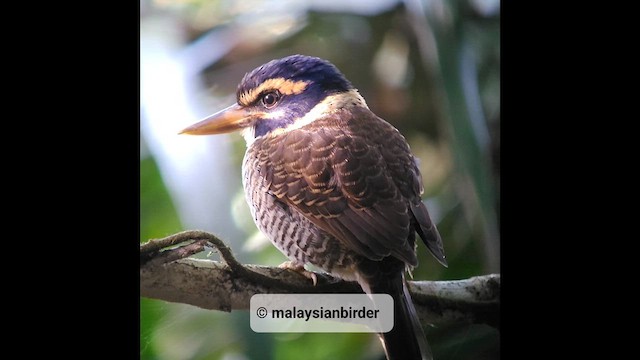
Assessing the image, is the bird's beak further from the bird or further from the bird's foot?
the bird's foot

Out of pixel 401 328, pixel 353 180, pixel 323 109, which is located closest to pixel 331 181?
pixel 353 180

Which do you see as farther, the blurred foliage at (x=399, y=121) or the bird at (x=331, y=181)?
the blurred foliage at (x=399, y=121)

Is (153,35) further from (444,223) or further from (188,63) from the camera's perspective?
(444,223)

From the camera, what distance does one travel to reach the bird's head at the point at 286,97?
2.20m

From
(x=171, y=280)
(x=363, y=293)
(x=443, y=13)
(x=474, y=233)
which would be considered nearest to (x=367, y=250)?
(x=363, y=293)

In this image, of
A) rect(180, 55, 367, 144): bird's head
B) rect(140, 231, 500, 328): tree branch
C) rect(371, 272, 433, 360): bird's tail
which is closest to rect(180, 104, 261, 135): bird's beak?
rect(180, 55, 367, 144): bird's head

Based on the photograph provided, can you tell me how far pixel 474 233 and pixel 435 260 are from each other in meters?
0.10

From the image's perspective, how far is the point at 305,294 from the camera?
2158mm

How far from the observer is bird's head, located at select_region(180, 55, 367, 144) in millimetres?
2197

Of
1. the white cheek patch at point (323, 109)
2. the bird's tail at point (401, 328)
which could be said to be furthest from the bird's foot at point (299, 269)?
the white cheek patch at point (323, 109)

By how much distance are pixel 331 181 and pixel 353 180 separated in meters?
0.04

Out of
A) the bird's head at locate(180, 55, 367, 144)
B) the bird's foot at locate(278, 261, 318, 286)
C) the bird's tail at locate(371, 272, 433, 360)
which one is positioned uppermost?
the bird's head at locate(180, 55, 367, 144)

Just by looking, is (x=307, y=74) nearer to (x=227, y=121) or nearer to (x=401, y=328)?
(x=227, y=121)

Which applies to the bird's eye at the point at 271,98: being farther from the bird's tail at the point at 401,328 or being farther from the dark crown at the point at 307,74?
the bird's tail at the point at 401,328
